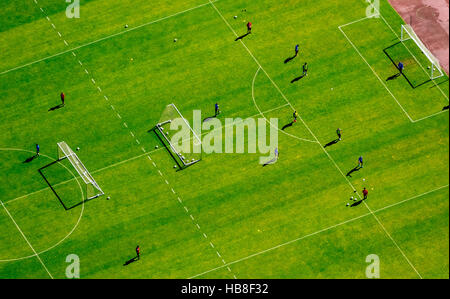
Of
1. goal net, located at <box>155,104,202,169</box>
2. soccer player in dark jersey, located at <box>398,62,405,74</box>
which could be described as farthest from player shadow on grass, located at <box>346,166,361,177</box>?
goal net, located at <box>155,104,202,169</box>

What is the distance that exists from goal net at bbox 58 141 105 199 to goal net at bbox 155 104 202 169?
902 cm

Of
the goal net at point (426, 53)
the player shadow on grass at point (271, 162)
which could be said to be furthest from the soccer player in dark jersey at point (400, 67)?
the player shadow on grass at point (271, 162)

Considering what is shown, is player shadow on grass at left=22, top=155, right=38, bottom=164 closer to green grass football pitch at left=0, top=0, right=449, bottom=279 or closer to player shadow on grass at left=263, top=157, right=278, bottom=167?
green grass football pitch at left=0, top=0, right=449, bottom=279

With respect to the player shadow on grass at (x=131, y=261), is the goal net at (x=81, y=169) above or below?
above

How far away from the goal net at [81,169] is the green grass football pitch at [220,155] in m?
0.78

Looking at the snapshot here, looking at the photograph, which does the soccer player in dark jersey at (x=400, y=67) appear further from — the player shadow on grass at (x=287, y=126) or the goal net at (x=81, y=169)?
the goal net at (x=81, y=169)

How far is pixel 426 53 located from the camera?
474 feet

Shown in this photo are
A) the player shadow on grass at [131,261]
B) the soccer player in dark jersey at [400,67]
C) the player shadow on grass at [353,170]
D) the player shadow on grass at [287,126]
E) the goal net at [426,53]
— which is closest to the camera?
the player shadow on grass at [131,261]

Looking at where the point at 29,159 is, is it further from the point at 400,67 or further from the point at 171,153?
the point at 400,67

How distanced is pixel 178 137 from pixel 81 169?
1119 centimetres

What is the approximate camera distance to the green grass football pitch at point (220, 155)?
13200 cm

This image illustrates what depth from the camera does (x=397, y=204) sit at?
134500mm

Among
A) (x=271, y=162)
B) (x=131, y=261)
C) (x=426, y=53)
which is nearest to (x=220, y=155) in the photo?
(x=271, y=162)
